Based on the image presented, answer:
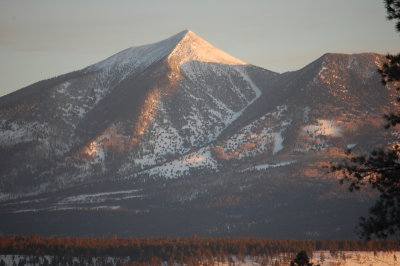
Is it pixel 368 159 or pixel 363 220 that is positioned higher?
pixel 368 159

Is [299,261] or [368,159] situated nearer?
[368,159]

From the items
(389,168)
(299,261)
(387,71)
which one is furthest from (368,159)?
(299,261)

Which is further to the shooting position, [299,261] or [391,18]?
[299,261]

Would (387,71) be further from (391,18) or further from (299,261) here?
(299,261)

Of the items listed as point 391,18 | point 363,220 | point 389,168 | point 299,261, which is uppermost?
point 391,18

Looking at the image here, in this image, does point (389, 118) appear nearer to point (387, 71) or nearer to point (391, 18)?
point (387, 71)

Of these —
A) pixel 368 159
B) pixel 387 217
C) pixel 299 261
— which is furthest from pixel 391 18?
pixel 299 261

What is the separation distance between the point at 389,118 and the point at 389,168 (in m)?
2.84

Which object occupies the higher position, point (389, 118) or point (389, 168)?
point (389, 118)

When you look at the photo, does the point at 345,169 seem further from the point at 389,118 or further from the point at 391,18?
the point at 391,18

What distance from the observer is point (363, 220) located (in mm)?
43469

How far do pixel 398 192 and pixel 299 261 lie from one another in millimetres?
23499

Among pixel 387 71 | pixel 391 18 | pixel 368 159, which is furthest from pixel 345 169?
pixel 391 18

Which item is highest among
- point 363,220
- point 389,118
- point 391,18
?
point 391,18
